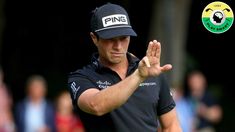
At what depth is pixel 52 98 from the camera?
17.2m

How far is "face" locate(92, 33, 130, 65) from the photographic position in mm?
7234

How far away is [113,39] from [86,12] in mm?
11649

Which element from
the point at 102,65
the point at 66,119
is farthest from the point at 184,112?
the point at 102,65

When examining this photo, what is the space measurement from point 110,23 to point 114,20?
0.04 m

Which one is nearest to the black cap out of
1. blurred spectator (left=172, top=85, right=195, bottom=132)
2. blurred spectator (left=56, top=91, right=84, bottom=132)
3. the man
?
the man

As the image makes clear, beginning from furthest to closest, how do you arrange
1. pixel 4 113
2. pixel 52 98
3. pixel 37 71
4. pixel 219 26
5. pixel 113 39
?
pixel 37 71 < pixel 52 98 < pixel 4 113 < pixel 219 26 < pixel 113 39

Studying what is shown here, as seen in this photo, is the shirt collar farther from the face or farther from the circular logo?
the circular logo

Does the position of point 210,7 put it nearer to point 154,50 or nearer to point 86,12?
point 154,50

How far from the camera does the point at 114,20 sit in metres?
7.29

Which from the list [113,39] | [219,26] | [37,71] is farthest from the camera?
[37,71]

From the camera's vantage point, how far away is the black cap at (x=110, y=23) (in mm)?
7203

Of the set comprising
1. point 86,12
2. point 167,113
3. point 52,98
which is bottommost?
point 52,98

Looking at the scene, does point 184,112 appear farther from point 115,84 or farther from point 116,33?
point 115,84

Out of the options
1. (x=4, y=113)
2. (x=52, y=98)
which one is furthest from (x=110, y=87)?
(x=52, y=98)
